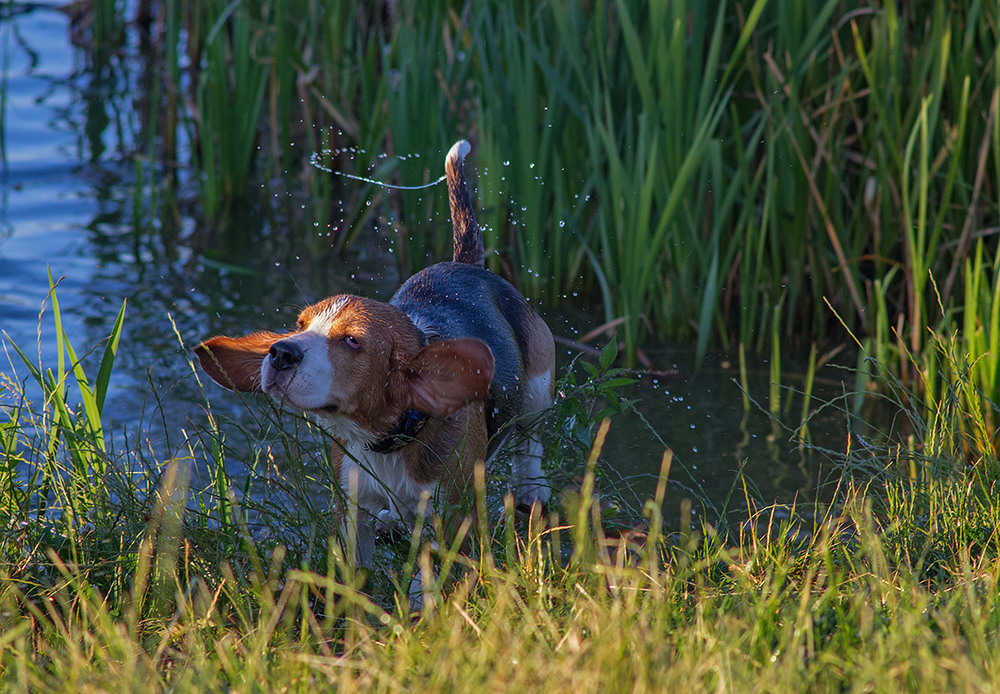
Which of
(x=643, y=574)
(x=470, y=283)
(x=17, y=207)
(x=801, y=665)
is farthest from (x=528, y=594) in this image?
(x=17, y=207)

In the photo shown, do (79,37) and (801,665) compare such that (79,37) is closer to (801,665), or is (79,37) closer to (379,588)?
(379,588)

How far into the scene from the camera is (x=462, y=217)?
3699 mm

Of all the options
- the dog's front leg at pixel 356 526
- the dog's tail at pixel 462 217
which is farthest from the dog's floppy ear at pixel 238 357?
the dog's tail at pixel 462 217

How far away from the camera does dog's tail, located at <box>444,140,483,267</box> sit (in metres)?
3.66

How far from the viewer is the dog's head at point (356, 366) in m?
2.38

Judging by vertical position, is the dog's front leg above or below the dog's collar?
below

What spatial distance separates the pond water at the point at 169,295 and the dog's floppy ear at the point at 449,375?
1.96 ft

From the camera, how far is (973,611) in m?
1.93

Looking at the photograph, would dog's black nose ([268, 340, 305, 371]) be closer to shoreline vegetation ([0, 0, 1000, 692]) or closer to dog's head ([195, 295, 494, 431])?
dog's head ([195, 295, 494, 431])

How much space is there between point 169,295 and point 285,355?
3.21 metres

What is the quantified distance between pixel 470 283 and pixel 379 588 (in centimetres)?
111

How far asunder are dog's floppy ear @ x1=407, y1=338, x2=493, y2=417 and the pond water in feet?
1.96

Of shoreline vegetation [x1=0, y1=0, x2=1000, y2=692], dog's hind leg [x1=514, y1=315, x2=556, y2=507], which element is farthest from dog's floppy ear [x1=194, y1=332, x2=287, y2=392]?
dog's hind leg [x1=514, y1=315, x2=556, y2=507]

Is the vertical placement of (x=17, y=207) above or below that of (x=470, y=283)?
below
